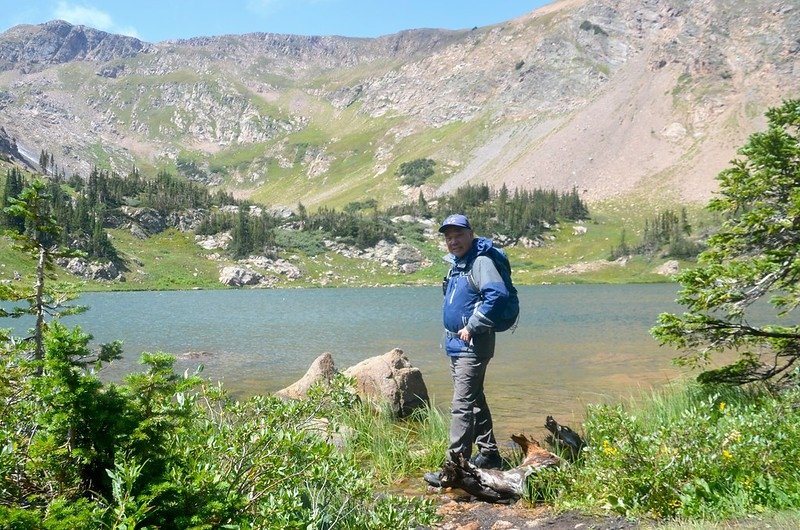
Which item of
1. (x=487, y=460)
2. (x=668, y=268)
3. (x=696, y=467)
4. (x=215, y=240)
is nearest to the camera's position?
(x=696, y=467)

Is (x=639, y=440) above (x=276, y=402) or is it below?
below

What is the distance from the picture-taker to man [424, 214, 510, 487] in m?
7.56

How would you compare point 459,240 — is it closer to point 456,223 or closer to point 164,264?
point 456,223

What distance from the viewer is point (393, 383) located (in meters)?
13.2

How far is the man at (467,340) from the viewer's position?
7559 millimetres

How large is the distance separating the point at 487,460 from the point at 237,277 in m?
118

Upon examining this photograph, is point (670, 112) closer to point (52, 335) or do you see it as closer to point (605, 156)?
point (605, 156)

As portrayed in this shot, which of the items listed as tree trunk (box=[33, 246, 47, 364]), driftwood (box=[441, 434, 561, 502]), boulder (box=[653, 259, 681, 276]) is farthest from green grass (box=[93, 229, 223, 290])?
driftwood (box=[441, 434, 561, 502])

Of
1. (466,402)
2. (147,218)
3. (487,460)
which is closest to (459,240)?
(466,402)

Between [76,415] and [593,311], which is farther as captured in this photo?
[593,311]

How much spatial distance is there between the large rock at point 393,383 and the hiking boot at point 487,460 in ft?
14.7

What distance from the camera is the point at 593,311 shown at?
54.4 metres

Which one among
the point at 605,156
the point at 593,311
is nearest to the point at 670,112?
the point at 605,156

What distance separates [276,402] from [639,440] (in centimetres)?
366
